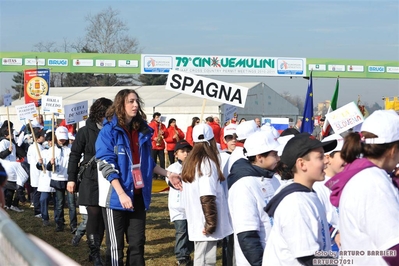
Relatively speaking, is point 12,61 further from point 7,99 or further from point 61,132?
point 61,132

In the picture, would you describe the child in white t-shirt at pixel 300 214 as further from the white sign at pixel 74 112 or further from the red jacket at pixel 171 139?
the red jacket at pixel 171 139

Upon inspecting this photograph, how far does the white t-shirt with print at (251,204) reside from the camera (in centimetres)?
458

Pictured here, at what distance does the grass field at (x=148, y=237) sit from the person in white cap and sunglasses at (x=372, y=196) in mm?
5782

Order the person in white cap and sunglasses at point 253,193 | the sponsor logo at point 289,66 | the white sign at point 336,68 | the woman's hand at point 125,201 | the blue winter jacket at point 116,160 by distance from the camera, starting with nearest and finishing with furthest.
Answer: the person in white cap and sunglasses at point 253,193
the woman's hand at point 125,201
the blue winter jacket at point 116,160
the sponsor logo at point 289,66
the white sign at point 336,68

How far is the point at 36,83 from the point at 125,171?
14811 mm

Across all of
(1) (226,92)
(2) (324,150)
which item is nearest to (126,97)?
(1) (226,92)

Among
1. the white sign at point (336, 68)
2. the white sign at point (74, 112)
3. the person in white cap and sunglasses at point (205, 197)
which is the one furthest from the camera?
the white sign at point (336, 68)

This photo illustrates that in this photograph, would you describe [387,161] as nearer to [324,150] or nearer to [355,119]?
[324,150]

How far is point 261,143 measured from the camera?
4.83 meters

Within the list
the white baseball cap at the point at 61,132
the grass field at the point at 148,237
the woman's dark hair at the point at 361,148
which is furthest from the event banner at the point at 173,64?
the woman's dark hair at the point at 361,148

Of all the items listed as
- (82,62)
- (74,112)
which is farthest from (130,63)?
(74,112)

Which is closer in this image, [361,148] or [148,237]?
[361,148]

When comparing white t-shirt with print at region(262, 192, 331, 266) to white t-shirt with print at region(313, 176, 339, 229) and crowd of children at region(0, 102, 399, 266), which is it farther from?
white t-shirt with print at region(313, 176, 339, 229)

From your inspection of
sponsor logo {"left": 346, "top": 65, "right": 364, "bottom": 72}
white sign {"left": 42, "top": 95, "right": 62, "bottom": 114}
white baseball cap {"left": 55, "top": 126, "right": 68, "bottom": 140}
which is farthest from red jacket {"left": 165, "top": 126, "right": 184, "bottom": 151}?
sponsor logo {"left": 346, "top": 65, "right": 364, "bottom": 72}
